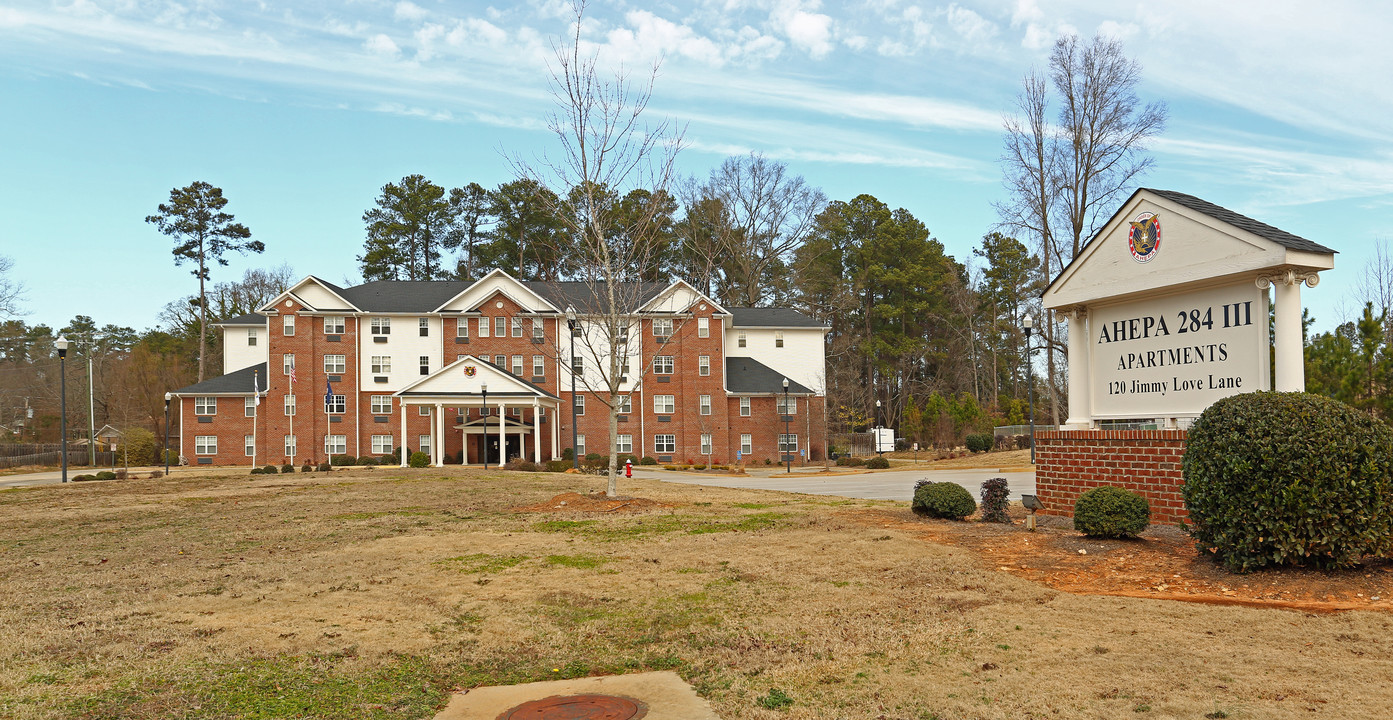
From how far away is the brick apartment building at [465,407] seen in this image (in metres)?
49.7

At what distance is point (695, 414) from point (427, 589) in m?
42.5

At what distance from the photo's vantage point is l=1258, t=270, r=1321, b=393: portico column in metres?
9.97

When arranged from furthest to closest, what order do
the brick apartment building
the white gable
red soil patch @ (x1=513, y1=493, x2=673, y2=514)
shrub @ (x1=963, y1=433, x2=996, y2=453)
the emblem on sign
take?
the brick apartment building → shrub @ (x1=963, y1=433, x2=996, y2=453) → red soil patch @ (x1=513, y1=493, x2=673, y2=514) → the emblem on sign → the white gable

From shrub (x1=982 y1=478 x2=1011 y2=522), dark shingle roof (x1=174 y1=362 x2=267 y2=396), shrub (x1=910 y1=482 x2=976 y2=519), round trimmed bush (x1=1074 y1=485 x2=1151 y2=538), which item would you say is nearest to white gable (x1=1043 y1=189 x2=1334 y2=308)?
shrub (x1=982 y1=478 x2=1011 y2=522)

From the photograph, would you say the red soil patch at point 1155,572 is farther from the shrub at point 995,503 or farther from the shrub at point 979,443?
the shrub at point 979,443

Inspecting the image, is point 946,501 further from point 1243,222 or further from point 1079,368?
point 1243,222

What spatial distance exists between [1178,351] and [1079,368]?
1.66m

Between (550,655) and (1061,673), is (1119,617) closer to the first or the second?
(1061,673)

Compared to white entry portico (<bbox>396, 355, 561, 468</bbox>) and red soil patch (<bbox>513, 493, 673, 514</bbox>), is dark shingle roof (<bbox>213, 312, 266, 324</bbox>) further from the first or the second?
red soil patch (<bbox>513, 493, 673, 514</bbox>)

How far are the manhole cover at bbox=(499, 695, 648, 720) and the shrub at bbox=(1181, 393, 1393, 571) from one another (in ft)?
18.8

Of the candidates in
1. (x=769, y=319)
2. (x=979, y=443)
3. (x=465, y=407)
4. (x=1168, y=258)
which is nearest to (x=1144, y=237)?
(x=1168, y=258)

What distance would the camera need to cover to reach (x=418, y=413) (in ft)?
162

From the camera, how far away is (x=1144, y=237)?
1172 centimetres

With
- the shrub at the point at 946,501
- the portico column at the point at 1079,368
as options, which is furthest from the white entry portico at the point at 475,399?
the portico column at the point at 1079,368
